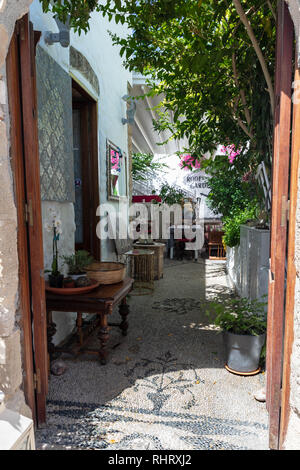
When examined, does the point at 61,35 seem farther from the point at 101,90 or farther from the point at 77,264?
the point at 77,264

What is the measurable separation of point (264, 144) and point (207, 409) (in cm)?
200

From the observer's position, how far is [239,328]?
2.33 metres

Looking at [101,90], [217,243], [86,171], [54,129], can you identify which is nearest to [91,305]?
[54,129]

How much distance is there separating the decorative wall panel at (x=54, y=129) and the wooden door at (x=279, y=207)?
1.71 meters

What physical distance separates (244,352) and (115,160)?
133 inches

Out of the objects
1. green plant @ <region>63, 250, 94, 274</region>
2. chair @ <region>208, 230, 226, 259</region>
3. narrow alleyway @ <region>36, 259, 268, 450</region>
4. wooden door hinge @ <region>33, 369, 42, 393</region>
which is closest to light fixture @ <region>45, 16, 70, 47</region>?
green plant @ <region>63, 250, 94, 274</region>

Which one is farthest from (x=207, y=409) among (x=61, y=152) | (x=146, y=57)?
(x=146, y=57)

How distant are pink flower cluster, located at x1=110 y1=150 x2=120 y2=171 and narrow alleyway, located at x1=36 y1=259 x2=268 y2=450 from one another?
2451 mm

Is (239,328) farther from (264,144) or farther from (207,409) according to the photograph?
(264,144)

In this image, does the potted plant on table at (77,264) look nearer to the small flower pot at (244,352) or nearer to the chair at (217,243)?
the small flower pot at (244,352)

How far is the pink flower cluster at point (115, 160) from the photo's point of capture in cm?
454

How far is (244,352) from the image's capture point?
227cm

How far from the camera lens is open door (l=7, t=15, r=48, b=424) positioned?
1.52 meters

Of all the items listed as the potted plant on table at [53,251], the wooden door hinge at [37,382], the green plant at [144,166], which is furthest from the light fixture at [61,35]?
the green plant at [144,166]
